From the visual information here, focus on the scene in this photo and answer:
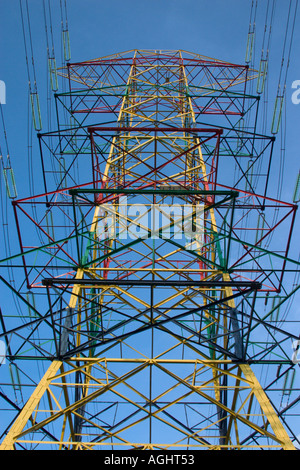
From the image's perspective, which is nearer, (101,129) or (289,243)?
(289,243)

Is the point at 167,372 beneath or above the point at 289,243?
beneath

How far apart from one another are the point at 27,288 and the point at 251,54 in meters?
16.0

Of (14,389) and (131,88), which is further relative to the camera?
(131,88)

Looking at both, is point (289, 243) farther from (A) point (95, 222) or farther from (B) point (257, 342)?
(A) point (95, 222)

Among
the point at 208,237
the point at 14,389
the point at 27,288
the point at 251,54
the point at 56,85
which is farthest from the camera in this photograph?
the point at 251,54

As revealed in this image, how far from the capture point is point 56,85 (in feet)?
70.5
